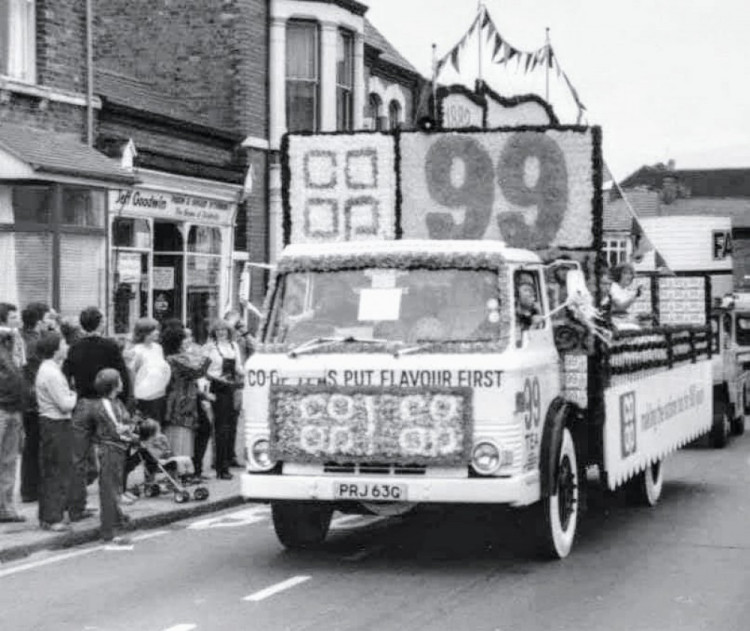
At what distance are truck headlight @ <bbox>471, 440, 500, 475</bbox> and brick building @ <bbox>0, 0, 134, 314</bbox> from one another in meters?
10.2

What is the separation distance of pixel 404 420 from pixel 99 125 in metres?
13.3

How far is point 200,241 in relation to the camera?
27016 mm

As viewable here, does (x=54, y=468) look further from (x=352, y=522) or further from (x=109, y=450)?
(x=352, y=522)

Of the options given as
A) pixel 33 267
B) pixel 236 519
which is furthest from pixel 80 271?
pixel 236 519

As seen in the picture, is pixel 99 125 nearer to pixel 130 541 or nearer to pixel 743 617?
pixel 130 541

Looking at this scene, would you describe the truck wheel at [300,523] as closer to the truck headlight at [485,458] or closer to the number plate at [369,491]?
the number plate at [369,491]

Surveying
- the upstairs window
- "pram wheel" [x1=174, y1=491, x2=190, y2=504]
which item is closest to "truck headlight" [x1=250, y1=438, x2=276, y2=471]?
"pram wheel" [x1=174, y1=491, x2=190, y2=504]

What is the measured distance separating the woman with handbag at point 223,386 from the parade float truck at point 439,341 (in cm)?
365

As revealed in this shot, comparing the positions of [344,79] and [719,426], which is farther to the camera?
[344,79]

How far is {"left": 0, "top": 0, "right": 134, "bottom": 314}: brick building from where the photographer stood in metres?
20.2

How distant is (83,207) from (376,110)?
1360 cm

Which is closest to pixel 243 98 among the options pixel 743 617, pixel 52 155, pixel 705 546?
pixel 52 155

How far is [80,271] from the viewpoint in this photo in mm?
21438

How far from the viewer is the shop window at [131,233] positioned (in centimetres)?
2398
